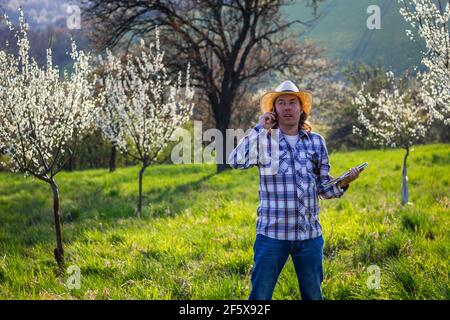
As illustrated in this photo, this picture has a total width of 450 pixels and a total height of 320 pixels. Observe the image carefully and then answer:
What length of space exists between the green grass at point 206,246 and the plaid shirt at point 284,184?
1.27 m

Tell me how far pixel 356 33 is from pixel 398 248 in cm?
13107

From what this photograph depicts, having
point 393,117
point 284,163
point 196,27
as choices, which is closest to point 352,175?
point 284,163

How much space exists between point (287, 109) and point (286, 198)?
72 cm

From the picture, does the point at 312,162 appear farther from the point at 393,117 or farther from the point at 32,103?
the point at 393,117

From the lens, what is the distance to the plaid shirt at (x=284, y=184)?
2975mm

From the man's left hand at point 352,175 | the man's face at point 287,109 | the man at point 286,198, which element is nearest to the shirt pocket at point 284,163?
the man at point 286,198

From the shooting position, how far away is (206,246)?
5641mm

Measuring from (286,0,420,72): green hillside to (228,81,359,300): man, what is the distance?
9529cm

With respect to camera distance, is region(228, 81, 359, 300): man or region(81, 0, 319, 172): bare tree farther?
region(81, 0, 319, 172): bare tree

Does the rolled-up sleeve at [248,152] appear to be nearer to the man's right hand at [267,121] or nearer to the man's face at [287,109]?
the man's right hand at [267,121]

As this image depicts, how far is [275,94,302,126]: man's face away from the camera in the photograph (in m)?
3.14

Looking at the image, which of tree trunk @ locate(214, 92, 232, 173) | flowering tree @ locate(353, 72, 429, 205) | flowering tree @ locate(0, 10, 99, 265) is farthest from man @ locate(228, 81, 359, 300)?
tree trunk @ locate(214, 92, 232, 173)

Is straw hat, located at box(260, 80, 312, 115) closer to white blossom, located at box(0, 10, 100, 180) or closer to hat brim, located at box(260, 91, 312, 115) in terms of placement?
hat brim, located at box(260, 91, 312, 115)
